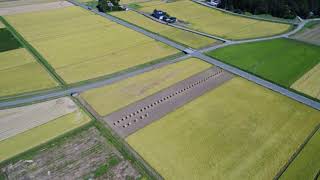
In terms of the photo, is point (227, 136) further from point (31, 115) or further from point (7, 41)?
point (7, 41)

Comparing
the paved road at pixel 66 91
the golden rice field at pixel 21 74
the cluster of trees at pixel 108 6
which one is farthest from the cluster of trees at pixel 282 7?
the golden rice field at pixel 21 74

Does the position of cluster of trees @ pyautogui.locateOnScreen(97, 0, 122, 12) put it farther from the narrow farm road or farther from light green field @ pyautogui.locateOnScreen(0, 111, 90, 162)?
light green field @ pyautogui.locateOnScreen(0, 111, 90, 162)

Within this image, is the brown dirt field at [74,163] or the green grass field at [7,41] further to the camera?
the green grass field at [7,41]

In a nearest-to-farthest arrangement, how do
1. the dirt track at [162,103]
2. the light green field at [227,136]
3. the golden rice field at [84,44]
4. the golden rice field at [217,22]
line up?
the light green field at [227,136] → the dirt track at [162,103] → the golden rice field at [84,44] → the golden rice field at [217,22]

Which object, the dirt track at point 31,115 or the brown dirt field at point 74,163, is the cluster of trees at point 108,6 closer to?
the dirt track at point 31,115

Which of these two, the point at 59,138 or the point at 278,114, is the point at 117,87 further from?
the point at 278,114

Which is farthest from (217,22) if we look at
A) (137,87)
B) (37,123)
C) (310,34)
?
(37,123)

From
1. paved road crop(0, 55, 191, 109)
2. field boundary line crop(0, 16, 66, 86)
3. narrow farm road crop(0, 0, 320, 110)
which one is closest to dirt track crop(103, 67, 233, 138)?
narrow farm road crop(0, 0, 320, 110)
